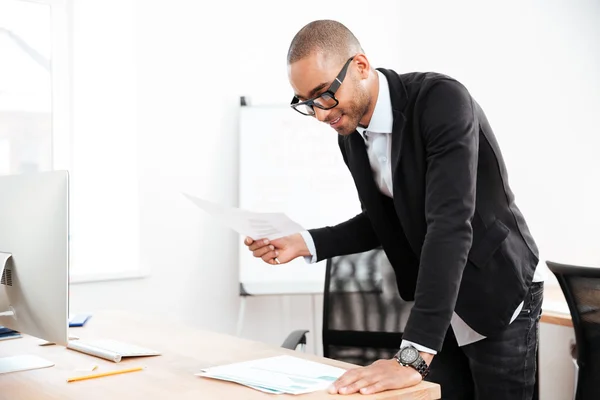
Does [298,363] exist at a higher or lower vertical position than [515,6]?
lower

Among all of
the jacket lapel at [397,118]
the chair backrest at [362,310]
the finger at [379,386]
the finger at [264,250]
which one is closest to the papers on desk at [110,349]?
the finger at [264,250]

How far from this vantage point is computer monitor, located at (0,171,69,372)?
59.0 inches

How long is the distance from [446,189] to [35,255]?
0.88 metres

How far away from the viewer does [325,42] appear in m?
1.59

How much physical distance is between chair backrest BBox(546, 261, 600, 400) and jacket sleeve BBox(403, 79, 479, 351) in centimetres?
77

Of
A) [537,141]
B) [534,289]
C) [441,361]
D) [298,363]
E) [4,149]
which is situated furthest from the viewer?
[537,141]

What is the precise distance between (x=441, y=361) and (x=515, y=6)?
8.50 ft

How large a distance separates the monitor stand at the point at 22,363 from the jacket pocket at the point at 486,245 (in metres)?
0.99

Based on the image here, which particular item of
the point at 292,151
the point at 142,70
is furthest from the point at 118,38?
the point at 292,151

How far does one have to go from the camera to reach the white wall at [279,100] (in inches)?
136

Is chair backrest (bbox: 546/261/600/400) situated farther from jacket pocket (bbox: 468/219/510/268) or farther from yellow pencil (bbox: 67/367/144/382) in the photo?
yellow pencil (bbox: 67/367/144/382)

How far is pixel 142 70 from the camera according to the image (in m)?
3.41

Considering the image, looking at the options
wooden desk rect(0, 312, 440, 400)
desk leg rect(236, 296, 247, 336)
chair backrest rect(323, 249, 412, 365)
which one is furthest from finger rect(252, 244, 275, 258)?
desk leg rect(236, 296, 247, 336)

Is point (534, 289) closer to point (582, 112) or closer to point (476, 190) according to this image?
point (476, 190)
